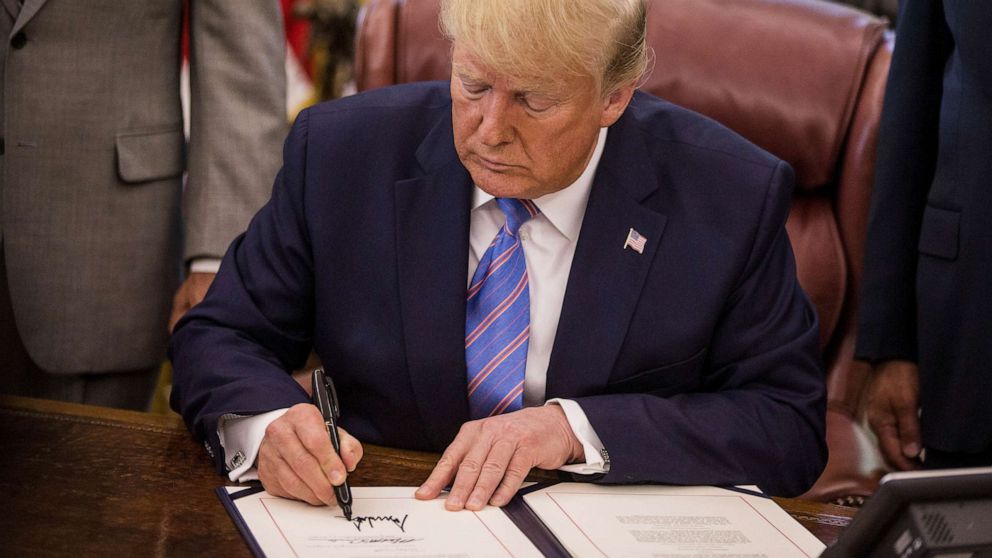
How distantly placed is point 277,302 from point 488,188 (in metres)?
0.38

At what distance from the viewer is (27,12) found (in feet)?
6.68

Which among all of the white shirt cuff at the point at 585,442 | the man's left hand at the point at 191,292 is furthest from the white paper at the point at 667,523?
the man's left hand at the point at 191,292

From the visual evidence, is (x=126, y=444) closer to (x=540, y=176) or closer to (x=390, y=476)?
(x=390, y=476)

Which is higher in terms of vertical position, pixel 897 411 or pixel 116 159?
pixel 116 159

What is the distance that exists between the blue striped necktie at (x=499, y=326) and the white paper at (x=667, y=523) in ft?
0.75

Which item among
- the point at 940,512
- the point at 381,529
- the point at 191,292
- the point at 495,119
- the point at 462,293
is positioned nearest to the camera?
the point at 940,512

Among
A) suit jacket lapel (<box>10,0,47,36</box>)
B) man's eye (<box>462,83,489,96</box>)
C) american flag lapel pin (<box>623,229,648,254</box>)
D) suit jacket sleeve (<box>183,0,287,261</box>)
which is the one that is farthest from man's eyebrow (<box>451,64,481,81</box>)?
suit jacket lapel (<box>10,0,47,36</box>)

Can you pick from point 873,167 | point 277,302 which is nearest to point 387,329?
point 277,302

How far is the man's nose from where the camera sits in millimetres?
1603

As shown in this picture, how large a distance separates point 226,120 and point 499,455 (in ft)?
3.22

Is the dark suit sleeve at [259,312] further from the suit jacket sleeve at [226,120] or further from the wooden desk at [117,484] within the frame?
the suit jacket sleeve at [226,120]

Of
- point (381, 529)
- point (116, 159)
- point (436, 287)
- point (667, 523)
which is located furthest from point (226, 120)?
point (667, 523)

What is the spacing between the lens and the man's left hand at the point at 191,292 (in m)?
2.14

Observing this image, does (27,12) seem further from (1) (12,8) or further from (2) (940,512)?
(2) (940,512)
